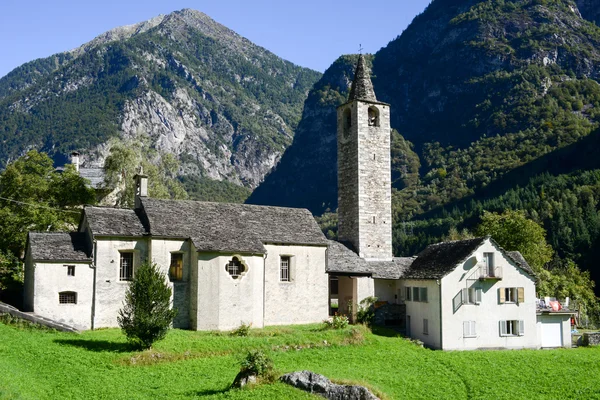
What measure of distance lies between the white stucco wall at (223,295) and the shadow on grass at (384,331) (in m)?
8.11

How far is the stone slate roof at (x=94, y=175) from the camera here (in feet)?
193

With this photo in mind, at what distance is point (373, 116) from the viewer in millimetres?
51812

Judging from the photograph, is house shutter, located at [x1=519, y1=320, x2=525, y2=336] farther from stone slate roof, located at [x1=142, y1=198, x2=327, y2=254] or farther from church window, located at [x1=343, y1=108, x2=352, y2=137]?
church window, located at [x1=343, y1=108, x2=352, y2=137]

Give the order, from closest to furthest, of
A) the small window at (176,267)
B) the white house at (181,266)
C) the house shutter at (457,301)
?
the white house at (181,266) < the small window at (176,267) < the house shutter at (457,301)

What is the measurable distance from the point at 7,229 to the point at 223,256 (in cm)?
1780

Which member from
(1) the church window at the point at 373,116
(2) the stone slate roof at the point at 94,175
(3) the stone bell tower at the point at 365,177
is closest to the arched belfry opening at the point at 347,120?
(3) the stone bell tower at the point at 365,177

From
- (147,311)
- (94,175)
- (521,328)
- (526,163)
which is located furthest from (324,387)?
(526,163)

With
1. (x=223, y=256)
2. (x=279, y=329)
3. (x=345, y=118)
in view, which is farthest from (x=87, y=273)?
(x=345, y=118)

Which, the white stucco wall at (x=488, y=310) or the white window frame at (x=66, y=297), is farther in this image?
the white stucco wall at (x=488, y=310)

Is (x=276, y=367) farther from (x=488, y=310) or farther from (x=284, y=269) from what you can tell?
(x=488, y=310)

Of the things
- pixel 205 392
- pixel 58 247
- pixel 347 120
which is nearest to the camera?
pixel 205 392

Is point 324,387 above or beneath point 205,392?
above

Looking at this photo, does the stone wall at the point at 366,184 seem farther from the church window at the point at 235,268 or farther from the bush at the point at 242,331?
the bush at the point at 242,331

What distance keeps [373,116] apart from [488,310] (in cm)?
1951
